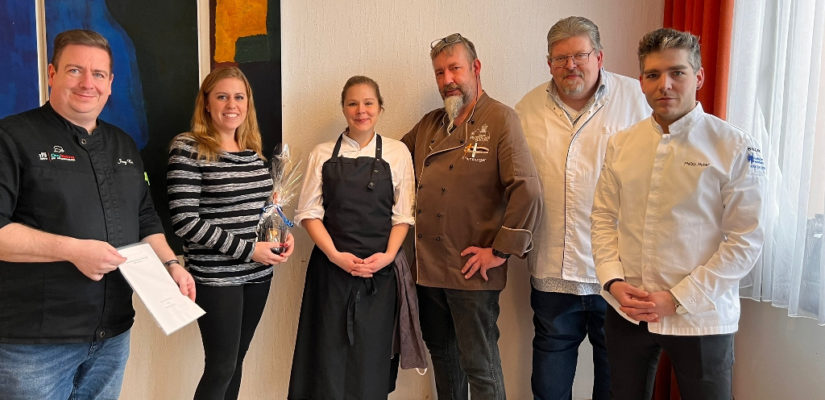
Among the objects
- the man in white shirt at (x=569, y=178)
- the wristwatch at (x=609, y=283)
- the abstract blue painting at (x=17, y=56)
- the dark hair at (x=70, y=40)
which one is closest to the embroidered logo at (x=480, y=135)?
the man in white shirt at (x=569, y=178)

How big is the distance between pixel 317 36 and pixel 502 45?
0.96 m

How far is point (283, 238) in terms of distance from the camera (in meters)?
2.17

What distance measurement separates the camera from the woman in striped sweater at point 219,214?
1977 millimetres

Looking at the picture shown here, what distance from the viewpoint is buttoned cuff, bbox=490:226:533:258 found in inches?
82.2

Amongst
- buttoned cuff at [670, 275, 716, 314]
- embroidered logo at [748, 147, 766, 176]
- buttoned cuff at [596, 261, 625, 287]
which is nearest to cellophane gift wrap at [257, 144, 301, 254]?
buttoned cuff at [596, 261, 625, 287]

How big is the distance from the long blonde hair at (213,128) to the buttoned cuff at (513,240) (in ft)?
3.50

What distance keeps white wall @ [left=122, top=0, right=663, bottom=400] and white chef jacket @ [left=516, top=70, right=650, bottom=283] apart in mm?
524

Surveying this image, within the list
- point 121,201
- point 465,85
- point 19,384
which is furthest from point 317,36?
point 19,384

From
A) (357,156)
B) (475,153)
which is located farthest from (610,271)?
(357,156)

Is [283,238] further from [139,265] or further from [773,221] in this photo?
[773,221]

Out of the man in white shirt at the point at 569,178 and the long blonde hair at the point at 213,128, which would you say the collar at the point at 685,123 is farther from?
the long blonde hair at the point at 213,128

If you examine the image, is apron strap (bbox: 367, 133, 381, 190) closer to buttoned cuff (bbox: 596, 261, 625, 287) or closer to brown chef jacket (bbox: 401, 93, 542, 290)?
brown chef jacket (bbox: 401, 93, 542, 290)

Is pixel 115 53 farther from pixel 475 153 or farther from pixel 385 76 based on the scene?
pixel 475 153

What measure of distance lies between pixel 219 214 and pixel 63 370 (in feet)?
2.34
